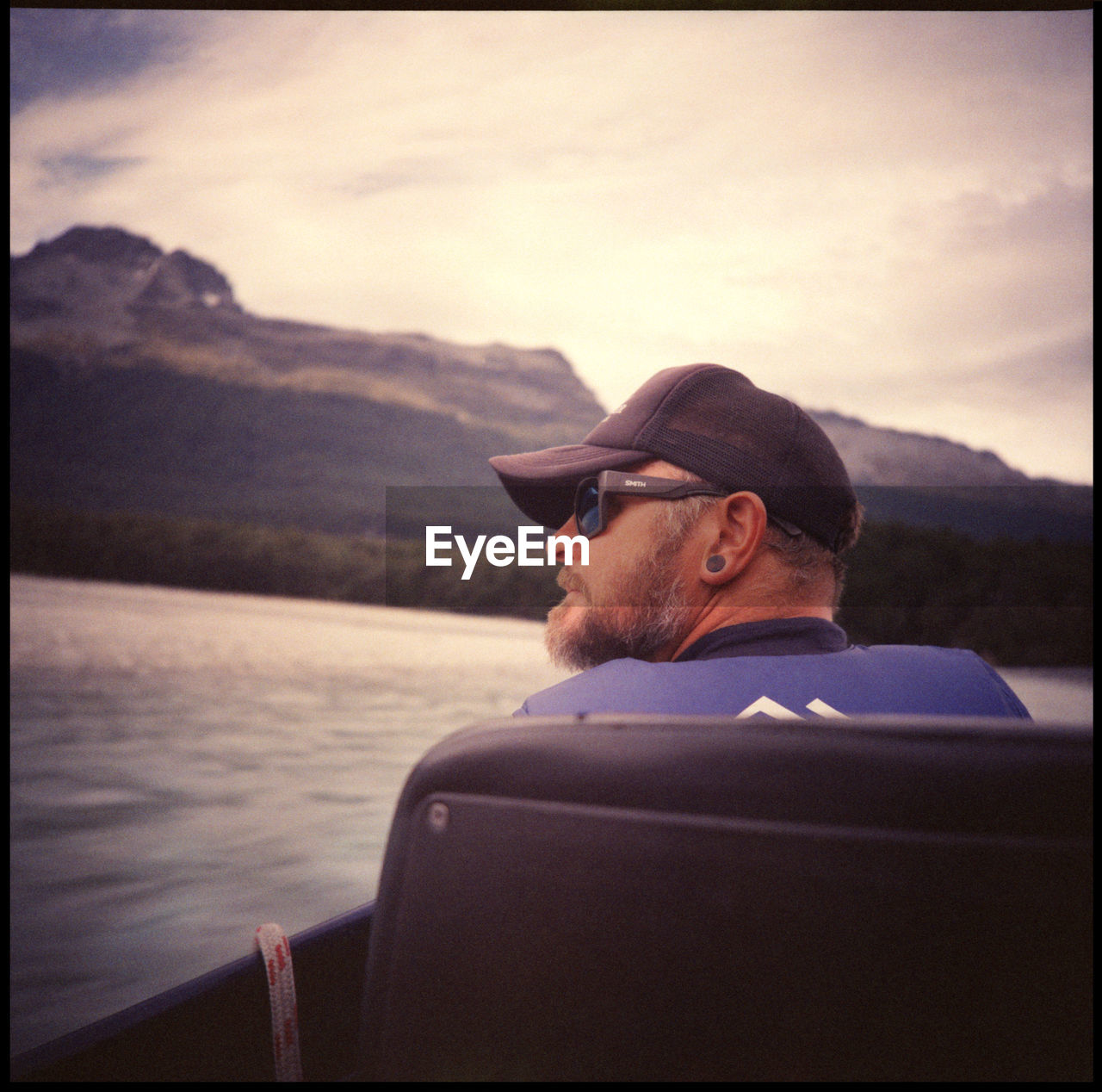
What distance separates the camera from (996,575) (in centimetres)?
265

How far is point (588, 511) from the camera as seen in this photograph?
1.01 m

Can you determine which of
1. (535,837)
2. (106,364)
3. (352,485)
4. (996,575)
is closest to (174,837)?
(352,485)

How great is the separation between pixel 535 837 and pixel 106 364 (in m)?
5.01

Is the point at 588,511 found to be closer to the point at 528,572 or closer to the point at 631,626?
the point at 631,626

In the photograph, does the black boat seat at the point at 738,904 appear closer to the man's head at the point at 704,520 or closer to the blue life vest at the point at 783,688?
the blue life vest at the point at 783,688

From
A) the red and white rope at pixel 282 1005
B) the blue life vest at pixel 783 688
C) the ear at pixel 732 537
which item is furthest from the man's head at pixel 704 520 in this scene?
the red and white rope at pixel 282 1005

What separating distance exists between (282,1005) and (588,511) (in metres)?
0.58

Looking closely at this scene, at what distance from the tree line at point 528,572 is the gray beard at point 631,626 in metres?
0.10

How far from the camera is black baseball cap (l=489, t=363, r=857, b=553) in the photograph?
94 centimetres

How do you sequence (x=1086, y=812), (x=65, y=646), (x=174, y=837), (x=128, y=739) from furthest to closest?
(x=65, y=646) → (x=128, y=739) → (x=174, y=837) → (x=1086, y=812)

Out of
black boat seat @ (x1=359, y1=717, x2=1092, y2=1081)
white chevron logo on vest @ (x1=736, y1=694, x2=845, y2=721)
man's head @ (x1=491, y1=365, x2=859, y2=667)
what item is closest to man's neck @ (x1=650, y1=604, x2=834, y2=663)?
man's head @ (x1=491, y1=365, x2=859, y2=667)

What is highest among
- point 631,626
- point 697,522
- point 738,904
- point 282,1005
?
point 697,522

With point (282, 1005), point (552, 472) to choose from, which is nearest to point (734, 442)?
point (552, 472)

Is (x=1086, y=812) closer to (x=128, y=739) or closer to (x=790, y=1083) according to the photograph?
(x=790, y=1083)
